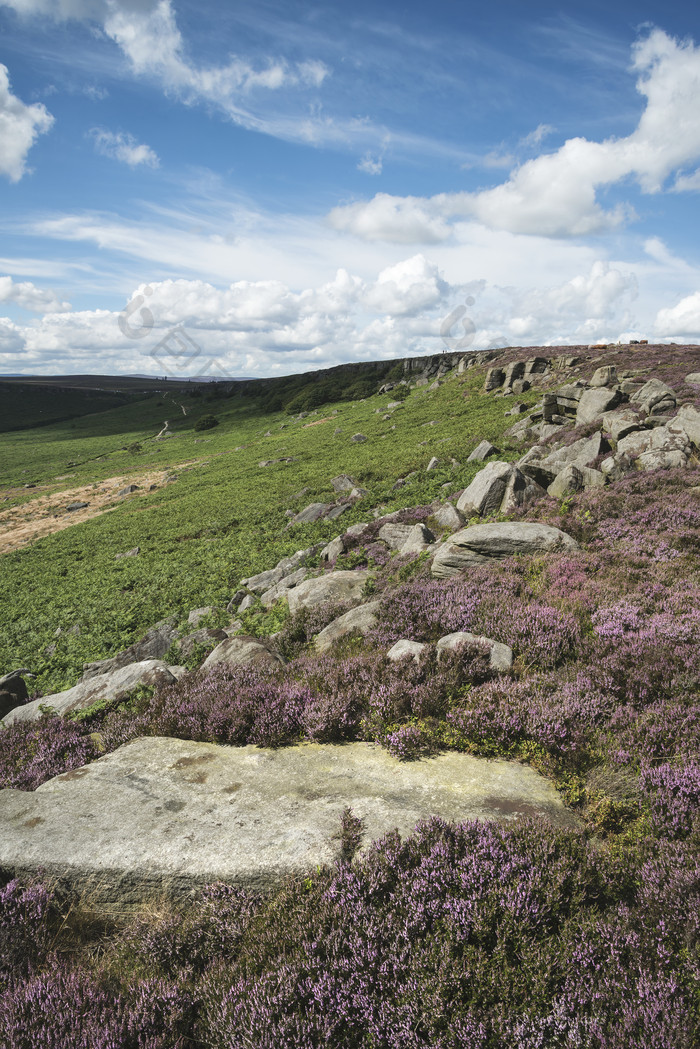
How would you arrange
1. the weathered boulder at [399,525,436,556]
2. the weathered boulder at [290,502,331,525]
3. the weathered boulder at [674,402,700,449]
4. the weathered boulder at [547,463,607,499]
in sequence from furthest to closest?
the weathered boulder at [290,502,331,525], the weathered boulder at [674,402,700,449], the weathered boulder at [547,463,607,499], the weathered boulder at [399,525,436,556]

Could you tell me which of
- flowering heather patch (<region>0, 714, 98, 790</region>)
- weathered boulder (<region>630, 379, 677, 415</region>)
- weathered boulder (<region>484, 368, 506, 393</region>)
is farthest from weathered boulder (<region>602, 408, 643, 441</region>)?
weathered boulder (<region>484, 368, 506, 393</region>)

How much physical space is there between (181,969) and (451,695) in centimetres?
407

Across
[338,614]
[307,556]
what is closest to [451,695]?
[338,614]

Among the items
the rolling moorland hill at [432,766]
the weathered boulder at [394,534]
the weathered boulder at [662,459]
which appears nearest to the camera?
the rolling moorland hill at [432,766]

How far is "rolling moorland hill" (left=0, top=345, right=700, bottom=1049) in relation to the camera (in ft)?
11.1

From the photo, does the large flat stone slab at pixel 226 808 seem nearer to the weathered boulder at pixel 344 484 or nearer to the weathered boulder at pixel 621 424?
the weathered boulder at pixel 621 424

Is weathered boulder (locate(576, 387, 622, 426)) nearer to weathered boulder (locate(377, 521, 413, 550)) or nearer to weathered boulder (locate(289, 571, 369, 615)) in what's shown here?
weathered boulder (locate(377, 521, 413, 550))

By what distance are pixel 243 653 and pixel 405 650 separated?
11.4 feet

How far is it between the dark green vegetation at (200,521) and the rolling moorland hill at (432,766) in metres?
2.32

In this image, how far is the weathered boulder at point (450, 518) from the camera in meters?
15.3

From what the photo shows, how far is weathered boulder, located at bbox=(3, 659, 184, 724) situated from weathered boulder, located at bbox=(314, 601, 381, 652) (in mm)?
3057

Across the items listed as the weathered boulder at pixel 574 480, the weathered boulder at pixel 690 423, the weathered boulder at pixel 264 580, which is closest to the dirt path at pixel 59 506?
the weathered boulder at pixel 264 580

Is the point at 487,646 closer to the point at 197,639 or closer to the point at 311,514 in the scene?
the point at 197,639

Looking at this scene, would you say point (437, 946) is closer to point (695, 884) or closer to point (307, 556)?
point (695, 884)
